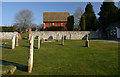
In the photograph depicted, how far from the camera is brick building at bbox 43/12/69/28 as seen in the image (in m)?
46.0

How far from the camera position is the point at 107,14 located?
27688mm

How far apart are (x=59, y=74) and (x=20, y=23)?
155ft

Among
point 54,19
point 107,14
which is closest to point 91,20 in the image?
point 107,14

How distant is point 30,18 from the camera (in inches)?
1973

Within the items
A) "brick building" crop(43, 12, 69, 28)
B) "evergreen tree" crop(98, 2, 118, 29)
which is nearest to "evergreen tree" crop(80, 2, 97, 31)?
"evergreen tree" crop(98, 2, 118, 29)

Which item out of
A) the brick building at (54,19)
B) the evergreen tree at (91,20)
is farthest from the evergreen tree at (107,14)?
the brick building at (54,19)

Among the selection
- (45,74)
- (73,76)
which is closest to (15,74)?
(45,74)

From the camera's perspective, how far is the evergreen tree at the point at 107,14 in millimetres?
26620

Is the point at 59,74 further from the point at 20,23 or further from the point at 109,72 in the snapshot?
the point at 20,23

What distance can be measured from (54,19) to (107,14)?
2373 centimetres

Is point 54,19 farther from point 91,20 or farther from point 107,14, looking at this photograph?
point 107,14

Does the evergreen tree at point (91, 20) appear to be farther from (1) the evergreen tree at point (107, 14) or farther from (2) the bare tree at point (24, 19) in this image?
(2) the bare tree at point (24, 19)

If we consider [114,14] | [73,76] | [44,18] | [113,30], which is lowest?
[73,76]

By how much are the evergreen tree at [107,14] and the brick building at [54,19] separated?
64.1ft
